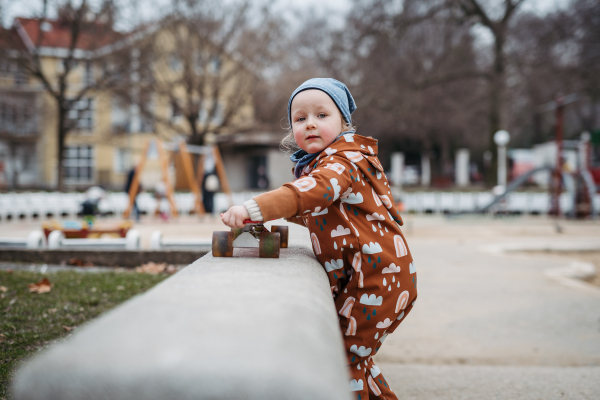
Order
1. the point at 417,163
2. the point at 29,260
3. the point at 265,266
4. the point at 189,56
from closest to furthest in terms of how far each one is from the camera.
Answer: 1. the point at 265,266
2. the point at 29,260
3. the point at 189,56
4. the point at 417,163

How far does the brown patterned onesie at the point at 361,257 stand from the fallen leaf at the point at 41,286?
3.23 m

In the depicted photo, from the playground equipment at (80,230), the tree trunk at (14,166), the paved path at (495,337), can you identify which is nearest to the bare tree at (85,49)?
the playground equipment at (80,230)

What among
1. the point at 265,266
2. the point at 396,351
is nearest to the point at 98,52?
the point at 396,351

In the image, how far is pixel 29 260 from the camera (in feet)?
20.1

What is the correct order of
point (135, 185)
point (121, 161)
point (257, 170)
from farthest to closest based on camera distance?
point (121, 161) < point (257, 170) < point (135, 185)

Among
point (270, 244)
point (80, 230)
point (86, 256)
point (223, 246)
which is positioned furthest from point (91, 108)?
point (270, 244)

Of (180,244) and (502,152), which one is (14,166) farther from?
(180,244)

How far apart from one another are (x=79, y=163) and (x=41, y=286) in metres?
35.2

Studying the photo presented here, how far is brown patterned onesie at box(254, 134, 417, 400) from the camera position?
74.9 inches

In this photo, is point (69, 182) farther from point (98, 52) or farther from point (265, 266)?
point (265, 266)

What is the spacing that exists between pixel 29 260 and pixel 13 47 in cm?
1622

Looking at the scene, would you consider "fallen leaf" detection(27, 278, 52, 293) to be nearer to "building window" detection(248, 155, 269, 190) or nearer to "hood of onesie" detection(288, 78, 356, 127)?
"hood of onesie" detection(288, 78, 356, 127)

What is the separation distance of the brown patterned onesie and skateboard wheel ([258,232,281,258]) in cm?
23

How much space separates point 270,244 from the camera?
176 centimetres
